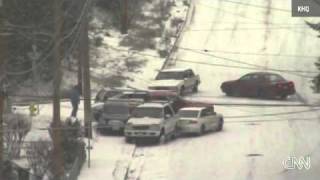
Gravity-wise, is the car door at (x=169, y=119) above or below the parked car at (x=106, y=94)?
below

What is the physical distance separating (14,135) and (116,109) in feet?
24.7

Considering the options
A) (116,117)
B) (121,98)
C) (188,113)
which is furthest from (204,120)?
(121,98)

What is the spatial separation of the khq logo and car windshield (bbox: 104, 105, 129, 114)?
896 cm

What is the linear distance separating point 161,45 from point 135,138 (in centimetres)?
1961

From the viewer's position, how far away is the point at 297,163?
3191 centimetres

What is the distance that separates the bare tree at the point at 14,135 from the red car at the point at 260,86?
571 inches

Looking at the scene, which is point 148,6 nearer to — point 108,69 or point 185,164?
point 108,69

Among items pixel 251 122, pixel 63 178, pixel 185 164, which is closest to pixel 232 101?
pixel 251 122

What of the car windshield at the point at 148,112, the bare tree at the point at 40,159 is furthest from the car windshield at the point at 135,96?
the bare tree at the point at 40,159

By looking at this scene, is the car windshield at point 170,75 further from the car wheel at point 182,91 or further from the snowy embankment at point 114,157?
the snowy embankment at point 114,157

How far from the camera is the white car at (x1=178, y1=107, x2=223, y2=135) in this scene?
3719 centimetres

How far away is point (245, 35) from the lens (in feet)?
189

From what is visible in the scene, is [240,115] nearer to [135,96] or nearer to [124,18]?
[135,96]

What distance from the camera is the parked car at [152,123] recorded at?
36.2m
